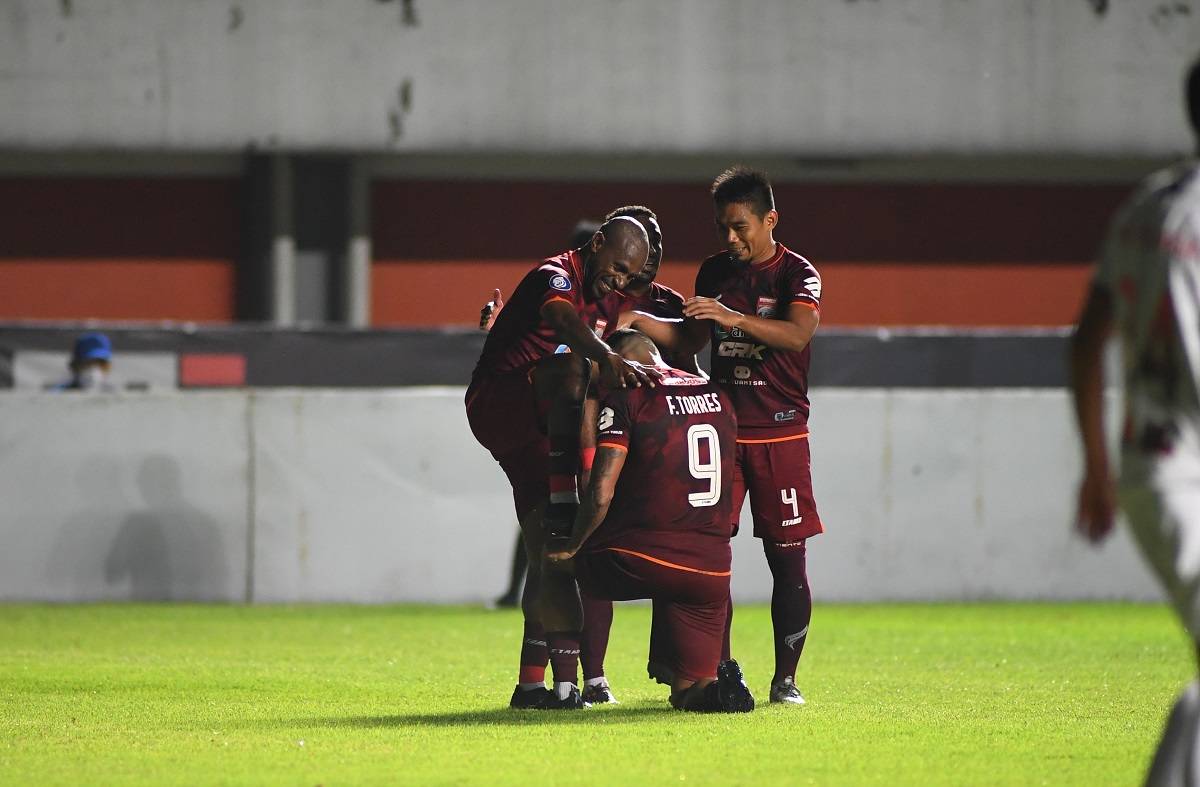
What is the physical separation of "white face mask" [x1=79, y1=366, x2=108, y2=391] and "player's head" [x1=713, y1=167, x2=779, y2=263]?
7518 millimetres

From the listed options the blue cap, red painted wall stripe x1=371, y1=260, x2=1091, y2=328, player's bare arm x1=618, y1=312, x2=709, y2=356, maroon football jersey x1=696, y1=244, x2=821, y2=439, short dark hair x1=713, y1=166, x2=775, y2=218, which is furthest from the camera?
red painted wall stripe x1=371, y1=260, x2=1091, y2=328

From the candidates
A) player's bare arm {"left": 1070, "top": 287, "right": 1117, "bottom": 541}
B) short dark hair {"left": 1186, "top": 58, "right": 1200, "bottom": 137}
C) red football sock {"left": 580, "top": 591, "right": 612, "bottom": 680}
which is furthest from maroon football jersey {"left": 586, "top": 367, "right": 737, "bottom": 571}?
short dark hair {"left": 1186, "top": 58, "right": 1200, "bottom": 137}

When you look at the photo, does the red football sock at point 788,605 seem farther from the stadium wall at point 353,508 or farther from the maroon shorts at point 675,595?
the stadium wall at point 353,508

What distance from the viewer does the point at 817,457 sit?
14.4m

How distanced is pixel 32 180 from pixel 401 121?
14.1 ft

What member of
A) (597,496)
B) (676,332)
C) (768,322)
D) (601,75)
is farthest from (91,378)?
(601,75)

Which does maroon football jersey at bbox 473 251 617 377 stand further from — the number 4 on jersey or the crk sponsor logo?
the number 4 on jersey

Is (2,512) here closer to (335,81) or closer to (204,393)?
(204,393)

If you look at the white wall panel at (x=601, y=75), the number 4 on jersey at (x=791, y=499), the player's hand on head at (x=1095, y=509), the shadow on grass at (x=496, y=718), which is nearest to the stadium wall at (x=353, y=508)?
the number 4 on jersey at (x=791, y=499)

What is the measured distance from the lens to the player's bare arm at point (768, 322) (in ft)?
24.1

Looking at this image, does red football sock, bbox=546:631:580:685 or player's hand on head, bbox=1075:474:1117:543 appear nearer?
player's hand on head, bbox=1075:474:1117:543

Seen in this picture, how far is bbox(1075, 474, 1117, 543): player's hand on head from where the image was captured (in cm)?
441

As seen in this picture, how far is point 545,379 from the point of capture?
24.4ft

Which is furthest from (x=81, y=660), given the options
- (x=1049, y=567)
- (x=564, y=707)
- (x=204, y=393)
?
(x=1049, y=567)
